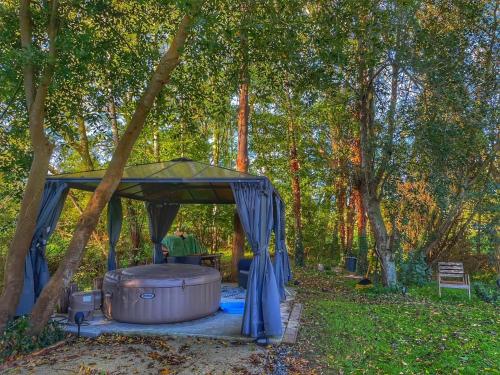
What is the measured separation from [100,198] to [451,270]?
7868 mm

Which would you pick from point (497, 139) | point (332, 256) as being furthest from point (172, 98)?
point (332, 256)

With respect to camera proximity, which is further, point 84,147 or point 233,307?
point 84,147

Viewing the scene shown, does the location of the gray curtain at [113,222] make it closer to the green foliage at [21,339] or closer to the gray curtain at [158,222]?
the gray curtain at [158,222]

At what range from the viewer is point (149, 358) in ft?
13.4

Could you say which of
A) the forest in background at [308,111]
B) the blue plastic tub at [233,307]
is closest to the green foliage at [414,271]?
the forest in background at [308,111]

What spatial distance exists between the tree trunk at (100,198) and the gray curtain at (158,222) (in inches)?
171

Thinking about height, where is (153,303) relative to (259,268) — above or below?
below

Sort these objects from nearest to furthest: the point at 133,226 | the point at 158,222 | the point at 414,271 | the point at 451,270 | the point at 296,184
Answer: the point at 451,270 → the point at 158,222 → the point at 414,271 → the point at 133,226 → the point at 296,184

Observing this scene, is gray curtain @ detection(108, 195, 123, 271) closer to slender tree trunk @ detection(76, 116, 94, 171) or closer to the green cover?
the green cover

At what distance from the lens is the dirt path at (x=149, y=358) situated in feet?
12.2

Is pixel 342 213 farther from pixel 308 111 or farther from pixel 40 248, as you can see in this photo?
pixel 40 248

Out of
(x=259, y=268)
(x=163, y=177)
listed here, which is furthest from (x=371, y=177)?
(x=163, y=177)

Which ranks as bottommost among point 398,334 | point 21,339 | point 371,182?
point 398,334

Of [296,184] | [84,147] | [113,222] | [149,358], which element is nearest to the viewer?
[149,358]
